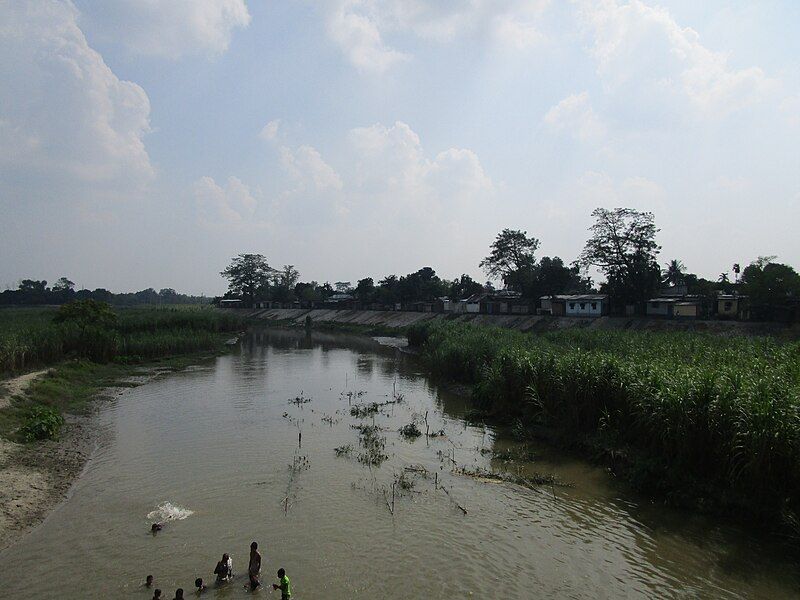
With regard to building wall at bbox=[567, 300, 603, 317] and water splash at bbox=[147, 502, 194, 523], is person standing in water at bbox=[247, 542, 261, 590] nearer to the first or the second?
water splash at bbox=[147, 502, 194, 523]

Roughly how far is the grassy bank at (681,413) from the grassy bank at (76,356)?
19639 millimetres

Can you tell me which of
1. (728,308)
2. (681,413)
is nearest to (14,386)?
(681,413)

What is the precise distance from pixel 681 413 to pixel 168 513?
46.6 ft

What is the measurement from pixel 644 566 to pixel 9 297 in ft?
496

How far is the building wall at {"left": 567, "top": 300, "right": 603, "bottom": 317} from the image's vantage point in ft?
200

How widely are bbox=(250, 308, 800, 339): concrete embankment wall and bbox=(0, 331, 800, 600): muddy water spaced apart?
35603 millimetres

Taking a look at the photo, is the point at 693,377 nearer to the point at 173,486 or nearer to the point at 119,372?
the point at 173,486

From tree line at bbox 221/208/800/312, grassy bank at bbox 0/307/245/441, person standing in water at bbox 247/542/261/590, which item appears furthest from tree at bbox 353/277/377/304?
person standing in water at bbox 247/542/261/590

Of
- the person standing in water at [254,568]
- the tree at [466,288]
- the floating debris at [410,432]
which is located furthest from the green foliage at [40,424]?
the tree at [466,288]

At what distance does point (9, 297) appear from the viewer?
121875 millimetres

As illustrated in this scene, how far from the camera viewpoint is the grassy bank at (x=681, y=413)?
11672 millimetres

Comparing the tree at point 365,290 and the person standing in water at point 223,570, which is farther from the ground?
the tree at point 365,290

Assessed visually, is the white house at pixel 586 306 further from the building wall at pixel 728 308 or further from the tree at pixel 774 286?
the tree at pixel 774 286

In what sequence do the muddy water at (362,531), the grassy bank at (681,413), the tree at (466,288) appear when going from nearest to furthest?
the muddy water at (362,531) < the grassy bank at (681,413) < the tree at (466,288)
